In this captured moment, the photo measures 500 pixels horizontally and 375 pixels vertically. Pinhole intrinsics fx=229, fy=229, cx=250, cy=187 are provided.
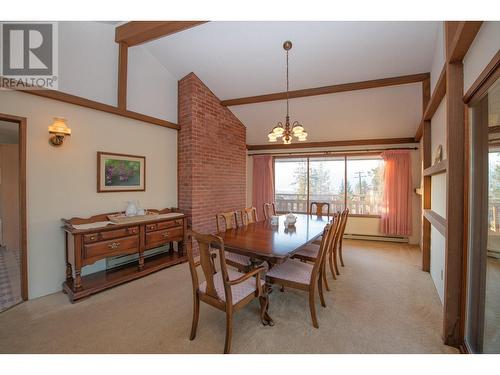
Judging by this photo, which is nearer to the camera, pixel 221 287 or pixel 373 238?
pixel 221 287

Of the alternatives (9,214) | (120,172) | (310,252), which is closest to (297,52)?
(310,252)

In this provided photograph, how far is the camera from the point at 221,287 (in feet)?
6.17

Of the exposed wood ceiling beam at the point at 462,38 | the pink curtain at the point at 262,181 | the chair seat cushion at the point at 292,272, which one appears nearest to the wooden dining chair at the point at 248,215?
the chair seat cushion at the point at 292,272

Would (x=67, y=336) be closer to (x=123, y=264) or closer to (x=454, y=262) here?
(x=123, y=264)

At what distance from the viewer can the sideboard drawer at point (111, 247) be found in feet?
8.44

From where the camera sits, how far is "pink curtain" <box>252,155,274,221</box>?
596cm

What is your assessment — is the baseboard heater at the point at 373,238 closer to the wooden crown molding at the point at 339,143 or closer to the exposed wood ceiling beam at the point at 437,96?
the wooden crown molding at the point at 339,143

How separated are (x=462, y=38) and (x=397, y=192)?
378 centimetres

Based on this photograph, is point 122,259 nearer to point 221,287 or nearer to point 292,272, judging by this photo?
point 221,287

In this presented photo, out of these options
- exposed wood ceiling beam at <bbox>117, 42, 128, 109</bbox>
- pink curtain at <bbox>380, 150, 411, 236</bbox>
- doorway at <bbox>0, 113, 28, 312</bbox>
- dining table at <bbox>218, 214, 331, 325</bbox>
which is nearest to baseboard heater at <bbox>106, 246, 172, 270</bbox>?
doorway at <bbox>0, 113, 28, 312</bbox>

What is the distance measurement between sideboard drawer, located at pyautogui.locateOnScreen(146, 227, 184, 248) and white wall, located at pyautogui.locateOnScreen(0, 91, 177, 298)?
0.67 meters

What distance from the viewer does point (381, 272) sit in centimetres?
328

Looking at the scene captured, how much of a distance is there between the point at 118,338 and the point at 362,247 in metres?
4.30
